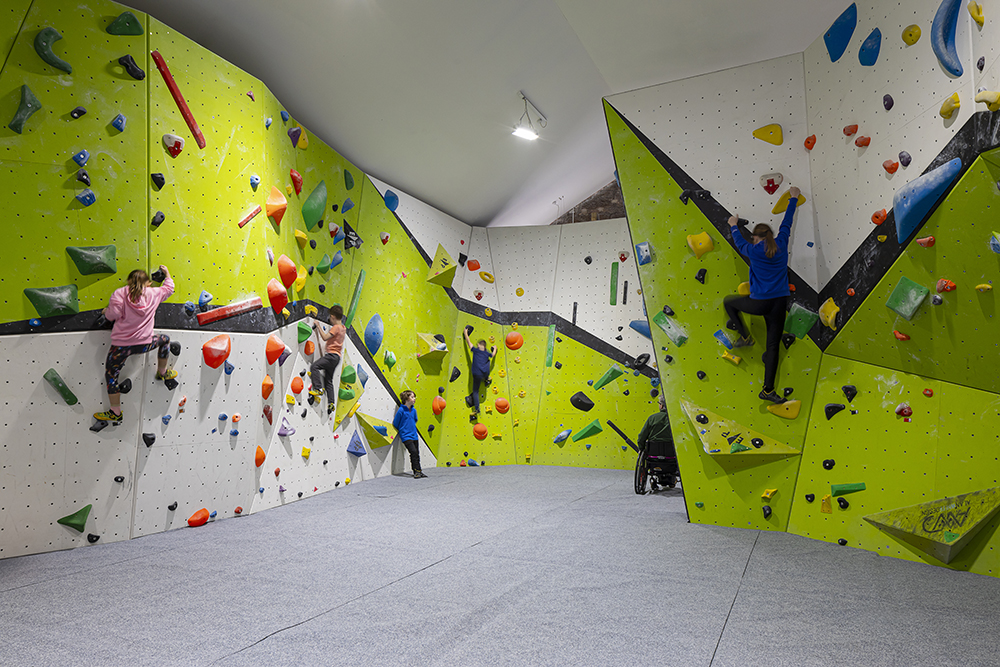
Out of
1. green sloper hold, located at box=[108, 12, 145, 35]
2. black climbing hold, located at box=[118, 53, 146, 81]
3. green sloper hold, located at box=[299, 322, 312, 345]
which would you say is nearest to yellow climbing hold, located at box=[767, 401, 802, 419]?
green sloper hold, located at box=[299, 322, 312, 345]

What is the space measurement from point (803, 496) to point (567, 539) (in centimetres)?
163

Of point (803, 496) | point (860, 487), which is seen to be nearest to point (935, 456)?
point (860, 487)

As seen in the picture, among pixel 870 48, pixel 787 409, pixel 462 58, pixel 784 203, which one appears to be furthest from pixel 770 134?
pixel 462 58

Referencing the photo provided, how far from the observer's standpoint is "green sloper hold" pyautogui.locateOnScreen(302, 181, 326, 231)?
5.16 metres

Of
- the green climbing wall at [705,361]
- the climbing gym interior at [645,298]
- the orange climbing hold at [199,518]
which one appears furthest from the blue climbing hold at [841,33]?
the orange climbing hold at [199,518]

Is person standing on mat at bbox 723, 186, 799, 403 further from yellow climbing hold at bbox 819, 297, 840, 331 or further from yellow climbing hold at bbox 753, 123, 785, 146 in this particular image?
yellow climbing hold at bbox 753, 123, 785, 146

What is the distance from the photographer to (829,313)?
3.76 metres

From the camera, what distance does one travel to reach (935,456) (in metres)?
3.19

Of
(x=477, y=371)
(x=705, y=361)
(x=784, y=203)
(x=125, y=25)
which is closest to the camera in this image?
(x=125, y=25)

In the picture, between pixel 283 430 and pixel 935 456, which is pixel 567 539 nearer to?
pixel 935 456

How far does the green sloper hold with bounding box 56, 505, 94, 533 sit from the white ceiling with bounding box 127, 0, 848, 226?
3263 millimetres

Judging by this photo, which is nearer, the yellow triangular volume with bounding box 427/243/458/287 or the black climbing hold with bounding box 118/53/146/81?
the black climbing hold with bounding box 118/53/146/81

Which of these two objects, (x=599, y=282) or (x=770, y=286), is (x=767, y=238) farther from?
(x=599, y=282)

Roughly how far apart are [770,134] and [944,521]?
2746mm
